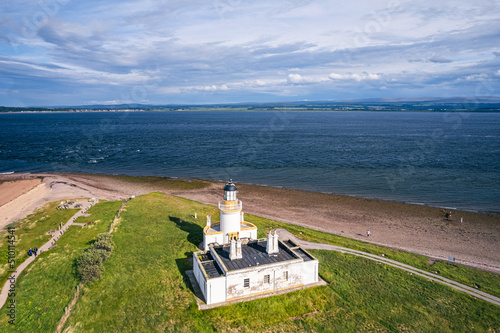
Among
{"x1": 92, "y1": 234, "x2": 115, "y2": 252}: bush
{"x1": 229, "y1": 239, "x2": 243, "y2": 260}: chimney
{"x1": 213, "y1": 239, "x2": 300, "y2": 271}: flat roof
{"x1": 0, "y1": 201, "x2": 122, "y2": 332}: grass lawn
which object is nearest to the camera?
{"x1": 0, "y1": 201, "x2": 122, "y2": 332}: grass lawn

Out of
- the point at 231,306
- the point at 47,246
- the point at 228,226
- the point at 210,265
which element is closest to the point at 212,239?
the point at 228,226

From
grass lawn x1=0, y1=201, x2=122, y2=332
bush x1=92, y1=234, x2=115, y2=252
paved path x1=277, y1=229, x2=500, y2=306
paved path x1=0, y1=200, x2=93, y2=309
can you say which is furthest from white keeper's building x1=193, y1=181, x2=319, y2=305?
paved path x1=0, y1=200, x2=93, y2=309

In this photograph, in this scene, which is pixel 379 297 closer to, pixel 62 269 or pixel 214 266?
pixel 214 266

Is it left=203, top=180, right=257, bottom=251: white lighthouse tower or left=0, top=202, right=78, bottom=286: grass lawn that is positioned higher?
left=203, top=180, right=257, bottom=251: white lighthouse tower

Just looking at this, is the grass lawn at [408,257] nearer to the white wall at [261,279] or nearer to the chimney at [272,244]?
the chimney at [272,244]

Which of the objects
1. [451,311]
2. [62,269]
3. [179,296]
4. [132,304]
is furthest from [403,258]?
[62,269]

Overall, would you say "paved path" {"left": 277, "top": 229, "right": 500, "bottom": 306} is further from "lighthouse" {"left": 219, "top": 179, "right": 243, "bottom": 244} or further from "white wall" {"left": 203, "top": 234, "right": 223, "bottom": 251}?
"white wall" {"left": 203, "top": 234, "right": 223, "bottom": 251}
